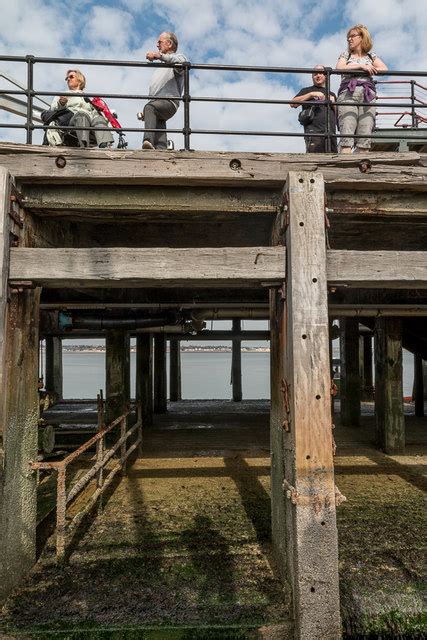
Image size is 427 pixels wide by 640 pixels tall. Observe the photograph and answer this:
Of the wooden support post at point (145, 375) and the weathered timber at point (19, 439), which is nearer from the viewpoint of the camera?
the weathered timber at point (19, 439)

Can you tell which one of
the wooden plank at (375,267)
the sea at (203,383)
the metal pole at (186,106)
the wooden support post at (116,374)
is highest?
the metal pole at (186,106)

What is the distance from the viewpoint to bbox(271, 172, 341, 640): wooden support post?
3137 mm

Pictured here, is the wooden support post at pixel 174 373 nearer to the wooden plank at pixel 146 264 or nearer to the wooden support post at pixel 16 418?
the wooden support post at pixel 16 418

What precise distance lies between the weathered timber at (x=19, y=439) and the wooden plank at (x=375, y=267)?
2.73 metres

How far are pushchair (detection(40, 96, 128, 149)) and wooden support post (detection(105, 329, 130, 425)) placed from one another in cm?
367

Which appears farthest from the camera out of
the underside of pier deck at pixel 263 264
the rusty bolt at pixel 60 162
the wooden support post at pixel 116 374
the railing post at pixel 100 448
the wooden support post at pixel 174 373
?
the wooden support post at pixel 174 373

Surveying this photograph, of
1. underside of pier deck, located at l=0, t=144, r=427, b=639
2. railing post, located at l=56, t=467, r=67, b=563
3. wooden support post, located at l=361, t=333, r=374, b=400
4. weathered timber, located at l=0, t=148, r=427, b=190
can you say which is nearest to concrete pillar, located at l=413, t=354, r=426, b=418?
wooden support post, located at l=361, t=333, r=374, b=400

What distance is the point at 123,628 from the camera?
3078 mm

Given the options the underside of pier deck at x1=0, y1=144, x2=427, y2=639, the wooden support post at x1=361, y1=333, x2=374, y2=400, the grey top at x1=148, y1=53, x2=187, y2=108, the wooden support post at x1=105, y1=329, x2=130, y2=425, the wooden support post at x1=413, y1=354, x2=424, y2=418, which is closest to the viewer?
the underside of pier deck at x1=0, y1=144, x2=427, y2=639

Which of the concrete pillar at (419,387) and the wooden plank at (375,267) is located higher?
the wooden plank at (375,267)

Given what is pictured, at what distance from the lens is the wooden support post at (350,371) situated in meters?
9.78

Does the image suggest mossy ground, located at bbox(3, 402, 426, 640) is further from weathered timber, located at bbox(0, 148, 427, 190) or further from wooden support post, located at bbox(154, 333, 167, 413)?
wooden support post, located at bbox(154, 333, 167, 413)

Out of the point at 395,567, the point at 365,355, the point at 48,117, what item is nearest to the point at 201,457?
the point at 395,567

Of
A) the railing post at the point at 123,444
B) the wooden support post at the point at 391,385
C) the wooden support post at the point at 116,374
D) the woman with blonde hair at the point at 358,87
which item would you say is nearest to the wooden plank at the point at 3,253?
the railing post at the point at 123,444
